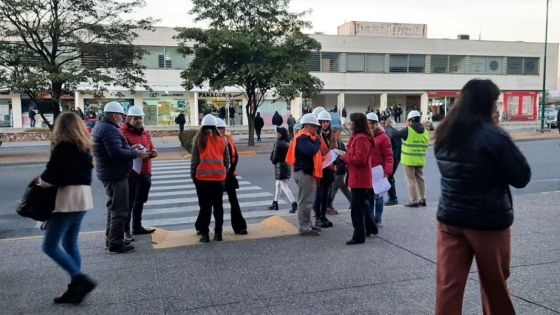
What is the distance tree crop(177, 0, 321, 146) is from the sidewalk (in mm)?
15890

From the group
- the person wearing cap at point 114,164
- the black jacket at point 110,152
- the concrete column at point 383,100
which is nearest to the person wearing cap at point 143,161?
the person wearing cap at point 114,164

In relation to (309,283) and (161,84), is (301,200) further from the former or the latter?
(161,84)

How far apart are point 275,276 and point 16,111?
40944 mm

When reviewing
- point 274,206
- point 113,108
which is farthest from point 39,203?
point 274,206

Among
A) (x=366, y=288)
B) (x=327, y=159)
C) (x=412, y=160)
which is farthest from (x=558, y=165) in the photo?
(x=366, y=288)

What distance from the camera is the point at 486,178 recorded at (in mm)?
3203

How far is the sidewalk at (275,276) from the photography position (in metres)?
4.48

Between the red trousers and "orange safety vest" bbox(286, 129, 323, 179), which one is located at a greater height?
"orange safety vest" bbox(286, 129, 323, 179)

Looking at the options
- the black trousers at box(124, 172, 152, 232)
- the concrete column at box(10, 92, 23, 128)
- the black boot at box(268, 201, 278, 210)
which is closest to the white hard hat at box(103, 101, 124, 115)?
the black trousers at box(124, 172, 152, 232)

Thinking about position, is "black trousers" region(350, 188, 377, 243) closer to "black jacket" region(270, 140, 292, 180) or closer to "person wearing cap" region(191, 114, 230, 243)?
"person wearing cap" region(191, 114, 230, 243)

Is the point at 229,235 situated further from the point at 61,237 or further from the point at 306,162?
the point at 61,237

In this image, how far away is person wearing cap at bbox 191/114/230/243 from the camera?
653 cm

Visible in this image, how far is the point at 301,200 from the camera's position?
6871 millimetres

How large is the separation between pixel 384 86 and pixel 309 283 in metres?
44.9
